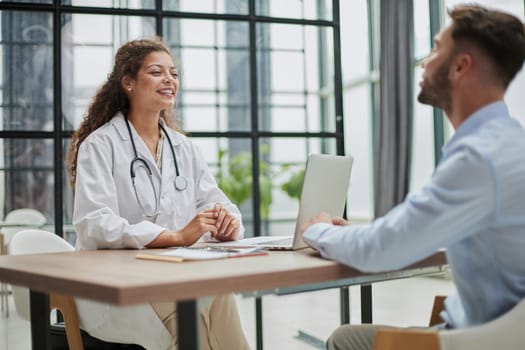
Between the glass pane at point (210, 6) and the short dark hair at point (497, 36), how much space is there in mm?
1978

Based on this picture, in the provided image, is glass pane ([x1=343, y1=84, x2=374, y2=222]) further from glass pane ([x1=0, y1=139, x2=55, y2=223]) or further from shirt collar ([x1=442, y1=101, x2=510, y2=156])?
shirt collar ([x1=442, y1=101, x2=510, y2=156])

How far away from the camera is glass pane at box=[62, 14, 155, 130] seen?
304 centimetres

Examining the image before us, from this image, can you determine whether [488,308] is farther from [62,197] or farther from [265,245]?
[62,197]

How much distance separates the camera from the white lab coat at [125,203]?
200 centimetres

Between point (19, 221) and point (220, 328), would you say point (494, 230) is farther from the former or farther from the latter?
point (19, 221)

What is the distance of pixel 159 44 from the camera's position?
102 inches

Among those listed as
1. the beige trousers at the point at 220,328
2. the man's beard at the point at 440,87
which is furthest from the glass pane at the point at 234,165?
the man's beard at the point at 440,87

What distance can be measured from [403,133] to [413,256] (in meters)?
5.74

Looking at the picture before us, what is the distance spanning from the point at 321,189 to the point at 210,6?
174 centimetres

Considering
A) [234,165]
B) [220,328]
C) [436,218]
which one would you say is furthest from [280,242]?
[234,165]

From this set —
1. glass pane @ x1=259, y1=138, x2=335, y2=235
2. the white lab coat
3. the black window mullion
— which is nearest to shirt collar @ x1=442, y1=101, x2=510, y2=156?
the white lab coat

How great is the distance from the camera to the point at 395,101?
6965mm

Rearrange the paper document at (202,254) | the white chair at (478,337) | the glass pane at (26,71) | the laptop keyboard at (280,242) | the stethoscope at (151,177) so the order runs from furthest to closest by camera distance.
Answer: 1. the glass pane at (26,71)
2. the stethoscope at (151,177)
3. the laptop keyboard at (280,242)
4. the paper document at (202,254)
5. the white chair at (478,337)

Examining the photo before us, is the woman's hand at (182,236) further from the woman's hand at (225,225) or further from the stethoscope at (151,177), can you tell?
the stethoscope at (151,177)
